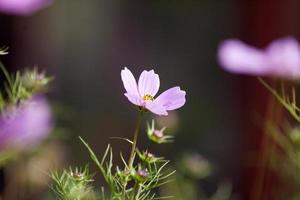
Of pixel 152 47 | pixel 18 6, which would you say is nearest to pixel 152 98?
pixel 18 6

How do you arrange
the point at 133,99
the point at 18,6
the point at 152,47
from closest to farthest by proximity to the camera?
the point at 133,99, the point at 18,6, the point at 152,47

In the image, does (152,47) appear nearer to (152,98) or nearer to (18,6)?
(18,6)

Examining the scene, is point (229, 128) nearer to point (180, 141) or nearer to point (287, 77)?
point (180, 141)

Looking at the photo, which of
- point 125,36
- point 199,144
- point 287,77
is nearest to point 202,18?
point 125,36

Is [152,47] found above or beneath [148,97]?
beneath

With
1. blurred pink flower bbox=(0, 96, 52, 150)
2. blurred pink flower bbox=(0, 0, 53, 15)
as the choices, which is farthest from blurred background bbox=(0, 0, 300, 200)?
blurred pink flower bbox=(0, 96, 52, 150)

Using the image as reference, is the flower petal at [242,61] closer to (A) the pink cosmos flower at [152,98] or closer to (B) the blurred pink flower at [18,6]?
(B) the blurred pink flower at [18,6]
